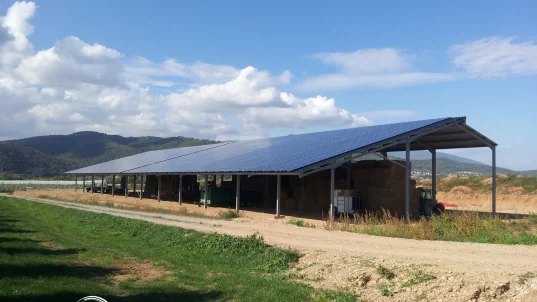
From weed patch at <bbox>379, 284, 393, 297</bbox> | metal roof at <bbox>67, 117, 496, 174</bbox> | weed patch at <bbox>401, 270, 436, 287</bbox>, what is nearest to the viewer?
weed patch at <bbox>379, 284, 393, 297</bbox>

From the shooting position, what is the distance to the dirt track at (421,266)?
28.6 ft

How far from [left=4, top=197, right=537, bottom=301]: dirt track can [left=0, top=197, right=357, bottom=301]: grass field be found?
0.76 m

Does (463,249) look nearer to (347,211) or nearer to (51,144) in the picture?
(347,211)

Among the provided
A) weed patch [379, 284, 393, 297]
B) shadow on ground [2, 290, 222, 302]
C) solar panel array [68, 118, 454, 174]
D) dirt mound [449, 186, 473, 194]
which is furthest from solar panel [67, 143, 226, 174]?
weed patch [379, 284, 393, 297]

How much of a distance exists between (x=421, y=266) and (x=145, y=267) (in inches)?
247

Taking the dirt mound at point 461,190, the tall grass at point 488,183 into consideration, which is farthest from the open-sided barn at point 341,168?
the dirt mound at point 461,190

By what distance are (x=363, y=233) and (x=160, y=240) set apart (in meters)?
7.32

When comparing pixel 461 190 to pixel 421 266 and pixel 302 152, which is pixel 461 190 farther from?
pixel 421 266

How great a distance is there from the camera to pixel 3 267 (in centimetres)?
1027

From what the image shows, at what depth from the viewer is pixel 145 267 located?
39.6 feet

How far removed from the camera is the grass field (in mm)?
9047

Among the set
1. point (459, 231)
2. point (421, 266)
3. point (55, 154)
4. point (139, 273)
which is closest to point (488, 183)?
point (459, 231)

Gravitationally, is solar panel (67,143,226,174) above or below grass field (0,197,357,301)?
above

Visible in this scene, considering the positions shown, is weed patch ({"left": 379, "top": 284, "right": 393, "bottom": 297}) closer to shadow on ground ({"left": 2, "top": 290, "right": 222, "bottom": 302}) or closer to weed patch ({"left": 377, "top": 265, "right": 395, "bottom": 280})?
weed patch ({"left": 377, "top": 265, "right": 395, "bottom": 280})
